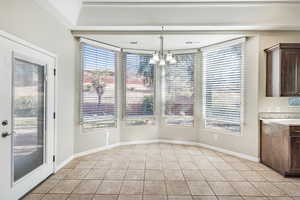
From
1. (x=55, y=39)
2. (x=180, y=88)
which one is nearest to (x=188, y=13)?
(x=180, y=88)

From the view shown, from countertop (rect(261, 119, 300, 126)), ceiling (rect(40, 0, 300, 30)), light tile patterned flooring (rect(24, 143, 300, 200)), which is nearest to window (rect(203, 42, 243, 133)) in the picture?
countertop (rect(261, 119, 300, 126))

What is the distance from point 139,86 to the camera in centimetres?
537

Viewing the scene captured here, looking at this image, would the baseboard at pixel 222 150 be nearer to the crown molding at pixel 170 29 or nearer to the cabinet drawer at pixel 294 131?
the cabinet drawer at pixel 294 131

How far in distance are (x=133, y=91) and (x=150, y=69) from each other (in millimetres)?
864

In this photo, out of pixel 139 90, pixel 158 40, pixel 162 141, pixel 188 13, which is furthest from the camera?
pixel 162 141

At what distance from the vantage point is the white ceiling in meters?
4.10

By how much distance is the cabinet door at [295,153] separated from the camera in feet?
10.2


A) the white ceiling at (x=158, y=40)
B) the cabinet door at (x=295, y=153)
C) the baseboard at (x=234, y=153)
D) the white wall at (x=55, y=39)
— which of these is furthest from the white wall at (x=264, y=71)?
the white wall at (x=55, y=39)

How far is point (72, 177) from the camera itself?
3.18m

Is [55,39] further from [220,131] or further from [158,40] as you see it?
[220,131]

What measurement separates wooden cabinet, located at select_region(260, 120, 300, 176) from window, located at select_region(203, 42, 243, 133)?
751mm

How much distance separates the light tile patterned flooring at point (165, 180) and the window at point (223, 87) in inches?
36.1

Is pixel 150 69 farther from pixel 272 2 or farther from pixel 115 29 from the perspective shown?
pixel 272 2

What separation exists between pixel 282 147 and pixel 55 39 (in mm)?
4586
